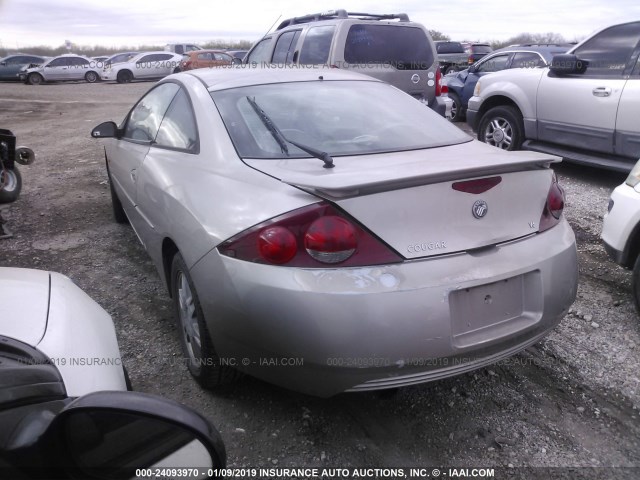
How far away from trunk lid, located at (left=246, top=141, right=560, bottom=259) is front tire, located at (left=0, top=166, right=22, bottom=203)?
412cm

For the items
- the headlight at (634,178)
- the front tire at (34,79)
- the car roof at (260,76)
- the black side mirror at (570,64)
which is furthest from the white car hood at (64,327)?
the front tire at (34,79)

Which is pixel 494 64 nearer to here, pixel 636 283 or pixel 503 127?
pixel 503 127

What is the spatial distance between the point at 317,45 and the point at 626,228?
561cm

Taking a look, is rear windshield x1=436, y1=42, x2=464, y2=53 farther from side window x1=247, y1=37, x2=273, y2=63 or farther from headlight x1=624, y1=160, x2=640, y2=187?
headlight x1=624, y1=160, x2=640, y2=187

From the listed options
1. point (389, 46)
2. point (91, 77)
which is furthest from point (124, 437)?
point (91, 77)

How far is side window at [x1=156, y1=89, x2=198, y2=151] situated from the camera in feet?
10.1

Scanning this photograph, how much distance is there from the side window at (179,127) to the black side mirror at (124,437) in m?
2.05

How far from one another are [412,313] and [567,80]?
221 inches

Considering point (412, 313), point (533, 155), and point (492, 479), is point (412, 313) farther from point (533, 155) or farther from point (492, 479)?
point (533, 155)

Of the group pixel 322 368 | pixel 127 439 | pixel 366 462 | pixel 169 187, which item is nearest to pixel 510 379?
pixel 366 462

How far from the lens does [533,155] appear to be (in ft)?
8.50

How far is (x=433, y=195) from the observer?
2.24m

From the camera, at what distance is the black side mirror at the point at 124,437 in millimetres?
1087

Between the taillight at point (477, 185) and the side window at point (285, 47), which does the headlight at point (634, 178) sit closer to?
the taillight at point (477, 185)
